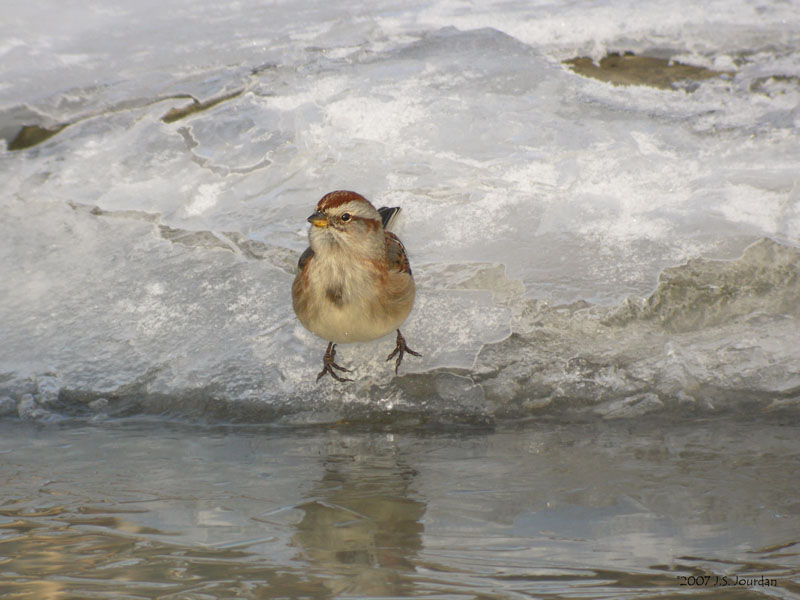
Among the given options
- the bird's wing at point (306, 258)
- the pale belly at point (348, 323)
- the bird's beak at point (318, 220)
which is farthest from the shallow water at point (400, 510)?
the bird's beak at point (318, 220)

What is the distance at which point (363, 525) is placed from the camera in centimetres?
297

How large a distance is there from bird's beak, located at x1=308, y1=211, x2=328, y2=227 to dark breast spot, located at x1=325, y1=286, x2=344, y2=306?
306 millimetres

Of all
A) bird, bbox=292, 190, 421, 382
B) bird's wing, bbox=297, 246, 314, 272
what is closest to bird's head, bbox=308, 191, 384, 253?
bird, bbox=292, 190, 421, 382

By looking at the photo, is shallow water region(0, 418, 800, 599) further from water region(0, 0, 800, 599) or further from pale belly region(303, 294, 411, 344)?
pale belly region(303, 294, 411, 344)

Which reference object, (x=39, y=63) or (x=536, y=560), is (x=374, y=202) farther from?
(x=39, y=63)

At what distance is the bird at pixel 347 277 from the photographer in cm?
398

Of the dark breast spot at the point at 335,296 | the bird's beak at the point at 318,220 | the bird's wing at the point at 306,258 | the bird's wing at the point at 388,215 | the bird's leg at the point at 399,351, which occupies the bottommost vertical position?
the bird's leg at the point at 399,351

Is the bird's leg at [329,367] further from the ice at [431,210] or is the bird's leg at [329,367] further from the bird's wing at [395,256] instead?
the bird's wing at [395,256]

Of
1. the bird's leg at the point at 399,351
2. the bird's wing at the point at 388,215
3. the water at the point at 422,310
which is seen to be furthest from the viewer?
the bird's wing at the point at 388,215

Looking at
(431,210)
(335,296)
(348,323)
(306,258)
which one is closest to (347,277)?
(335,296)

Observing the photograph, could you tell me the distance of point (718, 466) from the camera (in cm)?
342

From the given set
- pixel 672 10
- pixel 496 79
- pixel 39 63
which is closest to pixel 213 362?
pixel 496 79

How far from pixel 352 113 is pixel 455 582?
4132 millimetres

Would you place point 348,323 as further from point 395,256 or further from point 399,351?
point 399,351
